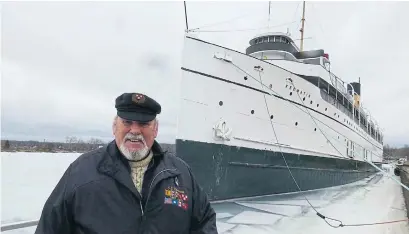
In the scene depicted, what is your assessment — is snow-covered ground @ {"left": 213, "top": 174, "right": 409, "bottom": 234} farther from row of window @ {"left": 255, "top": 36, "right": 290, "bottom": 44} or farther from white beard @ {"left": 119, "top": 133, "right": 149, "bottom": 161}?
row of window @ {"left": 255, "top": 36, "right": 290, "bottom": 44}

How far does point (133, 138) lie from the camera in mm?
1390

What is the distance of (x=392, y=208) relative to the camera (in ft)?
29.4

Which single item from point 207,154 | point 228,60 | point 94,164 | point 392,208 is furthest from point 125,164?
point 392,208

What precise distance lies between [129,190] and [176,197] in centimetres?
24

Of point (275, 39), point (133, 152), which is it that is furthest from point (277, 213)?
point (275, 39)

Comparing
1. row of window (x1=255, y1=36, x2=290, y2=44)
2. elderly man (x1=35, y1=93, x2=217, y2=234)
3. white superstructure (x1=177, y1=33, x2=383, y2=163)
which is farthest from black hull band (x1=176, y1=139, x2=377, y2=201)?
elderly man (x1=35, y1=93, x2=217, y2=234)

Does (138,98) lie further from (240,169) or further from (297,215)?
(240,169)

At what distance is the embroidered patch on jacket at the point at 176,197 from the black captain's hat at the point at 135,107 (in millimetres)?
364

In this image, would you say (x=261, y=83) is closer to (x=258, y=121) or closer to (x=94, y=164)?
(x=258, y=121)

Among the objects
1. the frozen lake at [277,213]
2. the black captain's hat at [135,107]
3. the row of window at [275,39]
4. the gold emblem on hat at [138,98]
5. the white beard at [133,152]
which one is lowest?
the frozen lake at [277,213]

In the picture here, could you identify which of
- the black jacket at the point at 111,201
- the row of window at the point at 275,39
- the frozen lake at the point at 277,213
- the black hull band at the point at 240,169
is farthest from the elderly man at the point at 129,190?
the row of window at the point at 275,39

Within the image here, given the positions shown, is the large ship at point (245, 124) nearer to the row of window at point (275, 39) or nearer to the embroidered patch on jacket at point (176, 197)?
the row of window at point (275, 39)

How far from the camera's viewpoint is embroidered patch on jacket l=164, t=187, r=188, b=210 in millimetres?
1384

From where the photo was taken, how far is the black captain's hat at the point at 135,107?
142 centimetres
